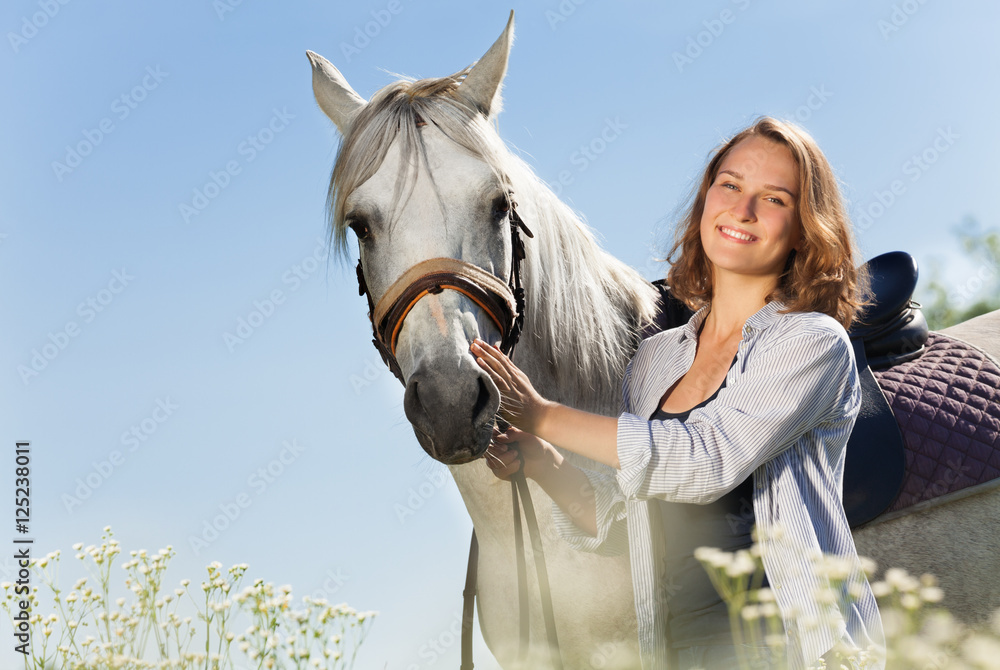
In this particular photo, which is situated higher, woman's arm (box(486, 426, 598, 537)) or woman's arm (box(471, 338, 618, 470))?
woman's arm (box(471, 338, 618, 470))

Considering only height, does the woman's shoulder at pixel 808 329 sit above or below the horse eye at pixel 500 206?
below

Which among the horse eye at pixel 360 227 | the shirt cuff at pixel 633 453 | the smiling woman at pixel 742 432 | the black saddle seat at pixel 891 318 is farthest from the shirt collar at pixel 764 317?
the black saddle seat at pixel 891 318

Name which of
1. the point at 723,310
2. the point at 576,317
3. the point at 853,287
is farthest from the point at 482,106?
the point at 853,287

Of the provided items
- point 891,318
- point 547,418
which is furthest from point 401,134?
point 891,318

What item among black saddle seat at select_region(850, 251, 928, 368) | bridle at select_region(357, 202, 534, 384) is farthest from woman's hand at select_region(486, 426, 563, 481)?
black saddle seat at select_region(850, 251, 928, 368)

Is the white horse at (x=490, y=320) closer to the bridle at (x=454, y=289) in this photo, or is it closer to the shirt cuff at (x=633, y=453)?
the bridle at (x=454, y=289)

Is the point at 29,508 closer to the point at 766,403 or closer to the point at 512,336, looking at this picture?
the point at 512,336

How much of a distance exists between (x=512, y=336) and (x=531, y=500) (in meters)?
0.56

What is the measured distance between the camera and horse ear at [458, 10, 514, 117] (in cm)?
271

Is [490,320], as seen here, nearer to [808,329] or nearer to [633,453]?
[633,453]

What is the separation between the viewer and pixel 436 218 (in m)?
2.26

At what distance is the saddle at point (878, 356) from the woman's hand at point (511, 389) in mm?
1031

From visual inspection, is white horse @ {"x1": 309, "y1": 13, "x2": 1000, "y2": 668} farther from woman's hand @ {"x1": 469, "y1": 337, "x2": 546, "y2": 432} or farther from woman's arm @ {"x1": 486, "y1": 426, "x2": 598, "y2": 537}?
woman's arm @ {"x1": 486, "y1": 426, "x2": 598, "y2": 537}

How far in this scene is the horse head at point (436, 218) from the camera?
2020 millimetres
